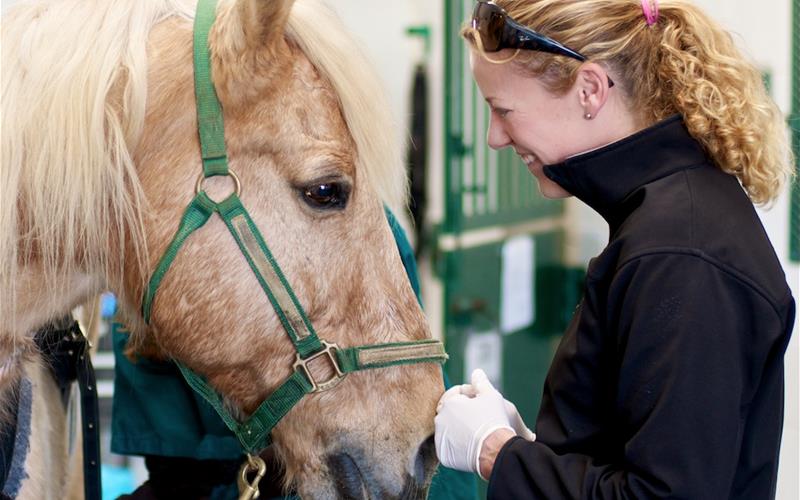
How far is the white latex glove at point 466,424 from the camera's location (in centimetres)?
101

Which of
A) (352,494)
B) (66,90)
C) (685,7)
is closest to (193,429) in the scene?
(352,494)

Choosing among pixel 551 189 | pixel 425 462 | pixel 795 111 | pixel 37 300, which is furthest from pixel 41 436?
pixel 795 111

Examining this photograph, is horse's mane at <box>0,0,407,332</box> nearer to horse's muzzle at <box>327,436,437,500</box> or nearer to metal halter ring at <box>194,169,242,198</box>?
metal halter ring at <box>194,169,242,198</box>

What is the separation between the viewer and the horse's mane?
100 cm

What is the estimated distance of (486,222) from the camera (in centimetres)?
289

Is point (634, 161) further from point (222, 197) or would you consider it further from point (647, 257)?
point (222, 197)

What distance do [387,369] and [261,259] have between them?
22 centimetres

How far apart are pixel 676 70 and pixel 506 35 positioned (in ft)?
0.63

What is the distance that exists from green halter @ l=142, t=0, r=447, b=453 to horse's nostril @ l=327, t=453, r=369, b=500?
0.31 feet

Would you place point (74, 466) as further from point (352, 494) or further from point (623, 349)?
point (623, 349)

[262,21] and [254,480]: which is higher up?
[262,21]

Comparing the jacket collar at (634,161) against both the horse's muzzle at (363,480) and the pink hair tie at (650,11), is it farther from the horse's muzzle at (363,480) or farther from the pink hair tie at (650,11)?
the horse's muzzle at (363,480)

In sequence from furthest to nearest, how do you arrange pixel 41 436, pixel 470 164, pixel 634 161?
1. pixel 470 164
2. pixel 41 436
3. pixel 634 161

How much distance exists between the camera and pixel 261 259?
1.05m
